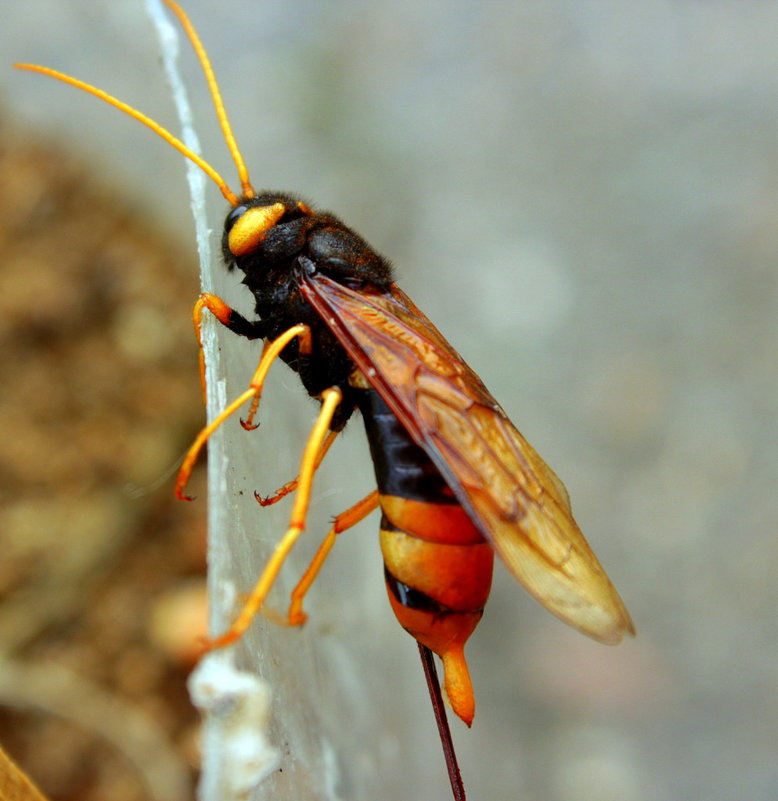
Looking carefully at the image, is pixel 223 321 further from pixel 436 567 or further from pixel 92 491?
pixel 92 491

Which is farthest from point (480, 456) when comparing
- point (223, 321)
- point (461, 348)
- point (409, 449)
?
point (461, 348)

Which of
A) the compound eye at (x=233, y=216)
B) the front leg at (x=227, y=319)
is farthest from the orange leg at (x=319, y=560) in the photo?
the compound eye at (x=233, y=216)

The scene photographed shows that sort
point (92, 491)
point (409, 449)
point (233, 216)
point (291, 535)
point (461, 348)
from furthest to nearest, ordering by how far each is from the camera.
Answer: point (461, 348) < point (92, 491) < point (233, 216) < point (409, 449) < point (291, 535)

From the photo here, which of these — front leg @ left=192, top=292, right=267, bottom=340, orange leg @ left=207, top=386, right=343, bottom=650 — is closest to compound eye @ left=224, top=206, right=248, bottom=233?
front leg @ left=192, top=292, right=267, bottom=340

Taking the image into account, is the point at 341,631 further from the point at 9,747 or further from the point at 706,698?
the point at 706,698

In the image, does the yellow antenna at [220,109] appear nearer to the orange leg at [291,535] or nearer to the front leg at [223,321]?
the front leg at [223,321]
